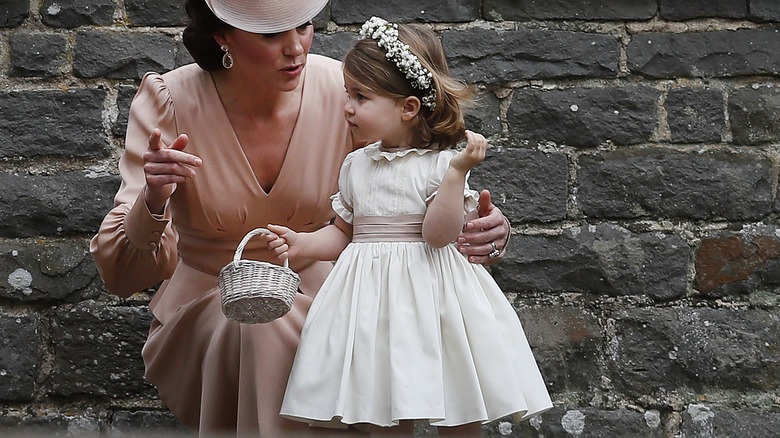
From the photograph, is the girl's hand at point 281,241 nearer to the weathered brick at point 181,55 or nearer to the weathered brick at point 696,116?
the weathered brick at point 181,55

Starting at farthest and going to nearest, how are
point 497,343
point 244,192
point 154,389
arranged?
point 154,389 → point 244,192 → point 497,343

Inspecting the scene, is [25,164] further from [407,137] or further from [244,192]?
[407,137]

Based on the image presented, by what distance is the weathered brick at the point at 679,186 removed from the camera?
11.0 feet

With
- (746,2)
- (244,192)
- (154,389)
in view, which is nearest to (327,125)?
(244,192)

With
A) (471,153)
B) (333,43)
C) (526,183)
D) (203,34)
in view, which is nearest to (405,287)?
(471,153)

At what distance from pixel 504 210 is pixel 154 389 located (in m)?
1.28

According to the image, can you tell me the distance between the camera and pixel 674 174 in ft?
11.0

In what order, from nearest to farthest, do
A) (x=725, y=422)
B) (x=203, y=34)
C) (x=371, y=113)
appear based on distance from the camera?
1. (x=371, y=113)
2. (x=203, y=34)
3. (x=725, y=422)

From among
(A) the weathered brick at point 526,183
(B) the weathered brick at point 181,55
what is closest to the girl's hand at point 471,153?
(A) the weathered brick at point 526,183

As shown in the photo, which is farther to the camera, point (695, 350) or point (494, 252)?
point (695, 350)

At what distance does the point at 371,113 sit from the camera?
7.82 ft

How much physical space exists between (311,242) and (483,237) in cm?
40

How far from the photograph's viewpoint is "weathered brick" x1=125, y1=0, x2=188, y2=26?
135 inches

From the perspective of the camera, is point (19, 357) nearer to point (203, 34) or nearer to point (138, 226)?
point (138, 226)
